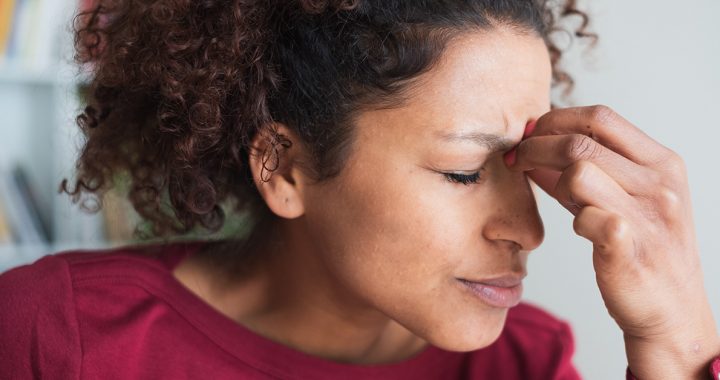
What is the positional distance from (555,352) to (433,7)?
0.74m

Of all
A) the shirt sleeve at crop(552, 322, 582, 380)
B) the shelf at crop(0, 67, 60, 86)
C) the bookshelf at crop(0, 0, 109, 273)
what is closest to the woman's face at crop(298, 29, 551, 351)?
the shirt sleeve at crop(552, 322, 582, 380)

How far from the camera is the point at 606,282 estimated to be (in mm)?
996

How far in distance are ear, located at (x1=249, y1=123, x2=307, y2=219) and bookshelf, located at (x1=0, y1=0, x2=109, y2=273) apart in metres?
1.17

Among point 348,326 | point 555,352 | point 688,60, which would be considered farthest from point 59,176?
point 688,60

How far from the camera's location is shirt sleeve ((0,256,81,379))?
3.77 ft

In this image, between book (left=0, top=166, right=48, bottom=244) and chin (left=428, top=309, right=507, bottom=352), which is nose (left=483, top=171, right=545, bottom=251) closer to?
chin (left=428, top=309, right=507, bottom=352)

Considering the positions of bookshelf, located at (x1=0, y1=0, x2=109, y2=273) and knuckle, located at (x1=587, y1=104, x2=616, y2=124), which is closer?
knuckle, located at (x1=587, y1=104, x2=616, y2=124)

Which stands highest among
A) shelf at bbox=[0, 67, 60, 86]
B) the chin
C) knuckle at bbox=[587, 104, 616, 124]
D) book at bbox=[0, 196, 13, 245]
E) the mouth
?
knuckle at bbox=[587, 104, 616, 124]

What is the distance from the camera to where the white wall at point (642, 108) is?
5.24ft

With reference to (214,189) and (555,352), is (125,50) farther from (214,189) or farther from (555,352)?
(555,352)

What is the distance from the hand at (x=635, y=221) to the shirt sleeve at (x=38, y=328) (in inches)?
28.3

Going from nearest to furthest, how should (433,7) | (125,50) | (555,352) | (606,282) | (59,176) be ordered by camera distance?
1. (606,282)
2. (433,7)
3. (125,50)
4. (555,352)
5. (59,176)

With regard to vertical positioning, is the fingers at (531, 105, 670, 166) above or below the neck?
above

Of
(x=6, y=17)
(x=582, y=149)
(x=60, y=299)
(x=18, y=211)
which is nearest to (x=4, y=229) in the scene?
(x=18, y=211)
